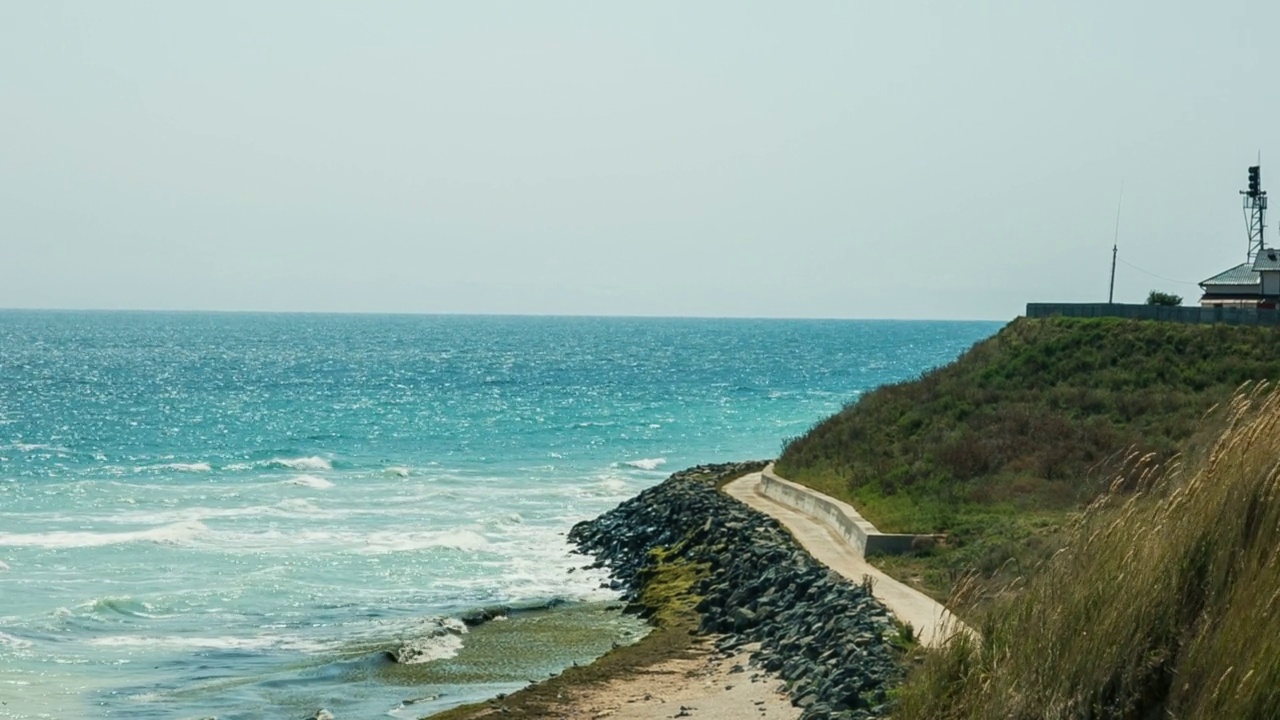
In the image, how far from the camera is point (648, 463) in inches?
2255

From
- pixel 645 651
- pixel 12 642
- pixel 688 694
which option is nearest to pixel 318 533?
pixel 12 642

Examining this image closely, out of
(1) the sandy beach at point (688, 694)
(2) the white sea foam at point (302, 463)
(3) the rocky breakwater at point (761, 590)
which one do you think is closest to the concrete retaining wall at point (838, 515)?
(3) the rocky breakwater at point (761, 590)

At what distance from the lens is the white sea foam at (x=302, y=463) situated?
55706 millimetres

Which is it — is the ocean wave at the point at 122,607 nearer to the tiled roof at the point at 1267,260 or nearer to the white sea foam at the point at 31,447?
the white sea foam at the point at 31,447

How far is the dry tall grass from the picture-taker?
9125 mm

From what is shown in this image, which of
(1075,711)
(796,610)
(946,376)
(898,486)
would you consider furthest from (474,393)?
(1075,711)

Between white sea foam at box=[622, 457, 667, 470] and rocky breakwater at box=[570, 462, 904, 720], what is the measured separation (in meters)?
13.0

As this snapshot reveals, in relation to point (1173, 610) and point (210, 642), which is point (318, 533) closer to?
point (210, 642)

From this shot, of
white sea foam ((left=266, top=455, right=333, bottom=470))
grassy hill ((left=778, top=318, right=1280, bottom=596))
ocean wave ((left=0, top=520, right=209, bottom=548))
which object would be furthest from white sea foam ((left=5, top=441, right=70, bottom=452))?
grassy hill ((left=778, top=318, right=1280, bottom=596))

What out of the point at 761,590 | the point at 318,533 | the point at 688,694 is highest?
the point at 761,590

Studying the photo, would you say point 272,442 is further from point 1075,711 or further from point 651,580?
point 1075,711

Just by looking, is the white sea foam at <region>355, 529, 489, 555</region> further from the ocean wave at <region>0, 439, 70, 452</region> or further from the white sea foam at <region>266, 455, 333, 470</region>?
the ocean wave at <region>0, 439, 70, 452</region>

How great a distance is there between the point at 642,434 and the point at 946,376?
2468cm

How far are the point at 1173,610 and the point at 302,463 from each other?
50.0 metres
